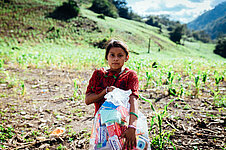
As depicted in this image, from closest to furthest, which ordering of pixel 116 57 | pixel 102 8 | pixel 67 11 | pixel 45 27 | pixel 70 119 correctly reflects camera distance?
pixel 116 57
pixel 70 119
pixel 45 27
pixel 67 11
pixel 102 8

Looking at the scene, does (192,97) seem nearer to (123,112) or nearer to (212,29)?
(123,112)

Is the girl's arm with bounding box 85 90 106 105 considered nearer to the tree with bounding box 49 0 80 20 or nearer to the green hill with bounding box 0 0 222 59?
the green hill with bounding box 0 0 222 59

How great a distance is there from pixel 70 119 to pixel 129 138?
2125 mm

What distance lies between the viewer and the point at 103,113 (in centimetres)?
138

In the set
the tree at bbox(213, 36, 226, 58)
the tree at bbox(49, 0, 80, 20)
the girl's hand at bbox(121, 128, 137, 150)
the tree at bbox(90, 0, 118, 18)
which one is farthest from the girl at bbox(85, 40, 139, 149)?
the tree at bbox(213, 36, 226, 58)

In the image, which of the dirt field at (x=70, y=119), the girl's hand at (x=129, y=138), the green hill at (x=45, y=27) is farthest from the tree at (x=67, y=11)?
the girl's hand at (x=129, y=138)

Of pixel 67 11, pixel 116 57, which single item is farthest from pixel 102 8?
pixel 116 57

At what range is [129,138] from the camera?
132cm

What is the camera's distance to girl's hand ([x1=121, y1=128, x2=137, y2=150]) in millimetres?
1321

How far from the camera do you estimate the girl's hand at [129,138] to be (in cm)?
132

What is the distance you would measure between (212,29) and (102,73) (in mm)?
196040

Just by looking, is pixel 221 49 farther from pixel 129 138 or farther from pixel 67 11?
pixel 129 138

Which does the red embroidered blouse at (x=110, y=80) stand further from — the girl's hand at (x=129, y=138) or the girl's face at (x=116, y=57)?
the girl's hand at (x=129, y=138)

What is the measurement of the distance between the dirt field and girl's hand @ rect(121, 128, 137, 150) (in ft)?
3.96
